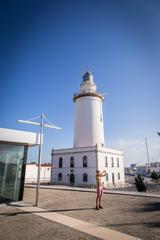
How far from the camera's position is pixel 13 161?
Answer: 11.7 m

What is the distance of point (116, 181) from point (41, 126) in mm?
32978

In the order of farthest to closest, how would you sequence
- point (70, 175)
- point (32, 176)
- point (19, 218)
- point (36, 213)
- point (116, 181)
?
1. point (32, 176)
2. point (116, 181)
3. point (70, 175)
4. point (36, 213)
5. point (19, 218)

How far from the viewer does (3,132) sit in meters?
10.7

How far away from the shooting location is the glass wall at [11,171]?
11.1 meters

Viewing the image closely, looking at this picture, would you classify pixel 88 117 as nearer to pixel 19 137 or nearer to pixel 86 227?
pixel 19 137

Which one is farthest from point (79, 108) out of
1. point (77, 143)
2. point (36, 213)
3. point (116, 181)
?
point (36, 213)

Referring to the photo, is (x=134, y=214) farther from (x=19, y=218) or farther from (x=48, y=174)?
(x=48, y=174)

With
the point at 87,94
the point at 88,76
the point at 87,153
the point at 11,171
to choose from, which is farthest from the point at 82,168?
the point at 11,171

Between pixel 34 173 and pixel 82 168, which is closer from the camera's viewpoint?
pixel 82 168

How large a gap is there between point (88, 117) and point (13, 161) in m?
28.9

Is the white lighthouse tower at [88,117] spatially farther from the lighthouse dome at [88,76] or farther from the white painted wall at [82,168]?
the white painted wall at [82,168]

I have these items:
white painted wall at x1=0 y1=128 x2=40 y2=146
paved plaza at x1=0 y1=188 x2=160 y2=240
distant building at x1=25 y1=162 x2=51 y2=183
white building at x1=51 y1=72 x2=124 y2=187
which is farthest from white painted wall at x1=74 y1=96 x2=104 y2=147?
paved plaza at x1=0 y1=188 x2=160 y2=240

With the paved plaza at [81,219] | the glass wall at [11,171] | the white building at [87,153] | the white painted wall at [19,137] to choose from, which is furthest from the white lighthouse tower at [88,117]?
the paved plaza at [81,219]

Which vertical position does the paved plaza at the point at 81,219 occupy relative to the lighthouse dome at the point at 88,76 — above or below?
below
